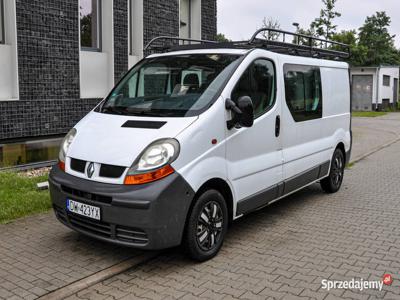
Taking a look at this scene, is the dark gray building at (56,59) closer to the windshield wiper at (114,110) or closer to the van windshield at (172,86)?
the van windshield at (172,86)

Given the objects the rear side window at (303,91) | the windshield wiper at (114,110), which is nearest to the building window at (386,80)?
the rear side window at (303,91)

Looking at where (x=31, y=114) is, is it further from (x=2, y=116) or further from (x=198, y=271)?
(x=198, y=271)

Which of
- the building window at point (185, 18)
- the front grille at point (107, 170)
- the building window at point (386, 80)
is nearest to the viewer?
the front grille at point (107, 170)

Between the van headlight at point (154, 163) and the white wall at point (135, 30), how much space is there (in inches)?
285

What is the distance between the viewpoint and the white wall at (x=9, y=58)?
330 inches

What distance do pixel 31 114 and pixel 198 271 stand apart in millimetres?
5630

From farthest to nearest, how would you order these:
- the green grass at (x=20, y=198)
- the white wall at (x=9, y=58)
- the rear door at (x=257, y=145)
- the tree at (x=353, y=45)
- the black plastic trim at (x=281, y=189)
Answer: the tree at (x=353, y=45), the white wall at (x=9, y=58), the green grass at (x=20, y=198), the black plastic trim at (x=281, y=189), the rear door at (x=257, y=145)

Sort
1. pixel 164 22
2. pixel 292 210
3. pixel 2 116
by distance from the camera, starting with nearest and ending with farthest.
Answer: pixel 292 210 → pixel 2 116 → pixel 164 22

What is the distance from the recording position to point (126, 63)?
10.9 metres

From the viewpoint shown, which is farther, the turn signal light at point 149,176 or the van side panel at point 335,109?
the van side panel at point 335,109

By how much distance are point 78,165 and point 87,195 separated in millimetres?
348

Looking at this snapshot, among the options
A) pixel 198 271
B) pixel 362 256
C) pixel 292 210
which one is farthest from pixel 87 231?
pixel 292 210

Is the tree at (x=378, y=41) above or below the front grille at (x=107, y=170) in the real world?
above

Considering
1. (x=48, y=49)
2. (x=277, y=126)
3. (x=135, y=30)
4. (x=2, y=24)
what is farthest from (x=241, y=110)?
(x=135, y=30)
